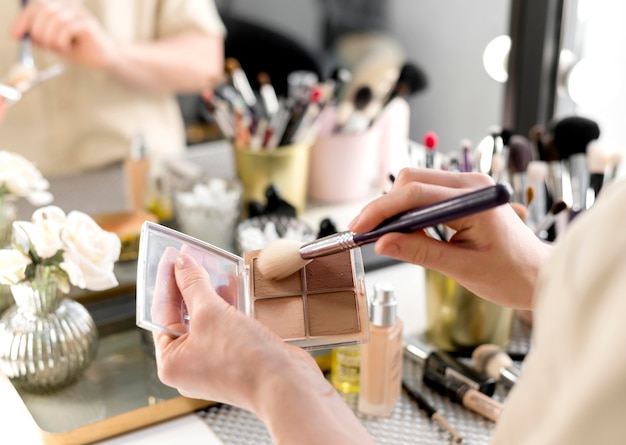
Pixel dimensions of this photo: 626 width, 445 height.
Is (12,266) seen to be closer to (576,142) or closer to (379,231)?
(379,231)

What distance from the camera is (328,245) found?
0.60m

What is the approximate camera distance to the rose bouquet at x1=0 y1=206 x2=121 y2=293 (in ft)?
2.41

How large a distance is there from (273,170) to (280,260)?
1.51 feet

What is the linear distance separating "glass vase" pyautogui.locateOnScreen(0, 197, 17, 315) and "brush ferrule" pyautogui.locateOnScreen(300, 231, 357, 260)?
392 millimetres

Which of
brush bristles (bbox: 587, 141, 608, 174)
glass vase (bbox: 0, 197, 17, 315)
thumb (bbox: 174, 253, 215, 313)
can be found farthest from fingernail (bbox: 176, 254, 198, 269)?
brush bristles (bbox: 587, 141, 608, 174)

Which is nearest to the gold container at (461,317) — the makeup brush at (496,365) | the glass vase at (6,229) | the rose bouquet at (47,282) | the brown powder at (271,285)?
the makeup brush at (496,365)

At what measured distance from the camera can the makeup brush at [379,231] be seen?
1.61 ft

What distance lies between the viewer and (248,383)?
1.66 feet

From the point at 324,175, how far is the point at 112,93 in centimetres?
32

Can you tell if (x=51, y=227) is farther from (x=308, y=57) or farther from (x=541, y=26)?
(x=541, y=26)

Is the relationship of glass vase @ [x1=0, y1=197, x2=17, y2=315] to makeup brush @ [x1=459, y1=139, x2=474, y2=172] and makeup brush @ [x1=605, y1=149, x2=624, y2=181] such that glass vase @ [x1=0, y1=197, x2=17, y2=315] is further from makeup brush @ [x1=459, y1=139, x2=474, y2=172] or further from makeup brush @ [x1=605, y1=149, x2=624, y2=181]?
makeup brush @ [x1=605, y1=149, x2=624, y2=181]

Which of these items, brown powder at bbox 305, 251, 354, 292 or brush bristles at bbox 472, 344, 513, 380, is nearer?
brown powder at bbox 305, 251, 354, 292

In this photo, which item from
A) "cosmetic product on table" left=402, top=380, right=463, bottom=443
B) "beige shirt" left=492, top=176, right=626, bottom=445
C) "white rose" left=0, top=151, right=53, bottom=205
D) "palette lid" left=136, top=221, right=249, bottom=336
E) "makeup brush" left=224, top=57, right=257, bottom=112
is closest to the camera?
"beige shirt" left=492, top=176, right=626, bottom=445

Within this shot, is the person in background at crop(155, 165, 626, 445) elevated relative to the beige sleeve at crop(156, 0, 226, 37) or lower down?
lower down
